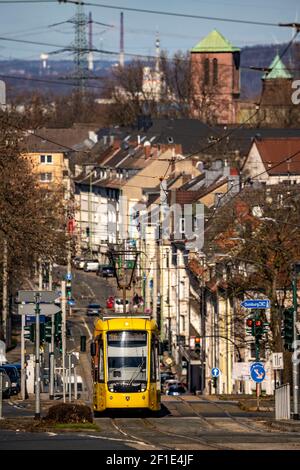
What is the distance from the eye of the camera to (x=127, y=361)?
41.7 meters

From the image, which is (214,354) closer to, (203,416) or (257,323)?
(257,323)

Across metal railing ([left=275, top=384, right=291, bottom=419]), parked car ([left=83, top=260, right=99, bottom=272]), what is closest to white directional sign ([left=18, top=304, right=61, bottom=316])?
metal railing ([left=275, top=384, right=291, bottom=419])

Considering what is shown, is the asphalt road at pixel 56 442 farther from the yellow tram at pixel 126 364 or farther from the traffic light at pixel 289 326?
the traffic light at pixel 289 326

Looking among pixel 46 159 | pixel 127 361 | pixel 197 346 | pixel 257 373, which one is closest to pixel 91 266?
pixel 197 346

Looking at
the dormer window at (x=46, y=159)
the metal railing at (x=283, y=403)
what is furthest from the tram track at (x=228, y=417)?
the dormer window at (x=46, y=159)

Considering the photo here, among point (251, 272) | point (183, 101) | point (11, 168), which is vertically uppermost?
point (183, 101)

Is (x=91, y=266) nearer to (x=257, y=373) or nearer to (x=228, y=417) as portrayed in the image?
(x=257, y=373)

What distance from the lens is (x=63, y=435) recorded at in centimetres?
3259

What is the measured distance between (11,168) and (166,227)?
18.3 metres

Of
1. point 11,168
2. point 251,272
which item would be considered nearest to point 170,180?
point 11,168

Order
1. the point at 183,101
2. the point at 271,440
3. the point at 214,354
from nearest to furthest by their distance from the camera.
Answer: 1. the point at 271,440
2. the point at 214,354
3. the point at 183,101

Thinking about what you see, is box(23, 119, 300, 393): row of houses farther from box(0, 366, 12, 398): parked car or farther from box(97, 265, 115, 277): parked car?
box(0, 366, 12, 398): parked car

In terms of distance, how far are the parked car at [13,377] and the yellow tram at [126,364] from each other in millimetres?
19946

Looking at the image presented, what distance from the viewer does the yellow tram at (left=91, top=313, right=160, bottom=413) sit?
41.4 metres
